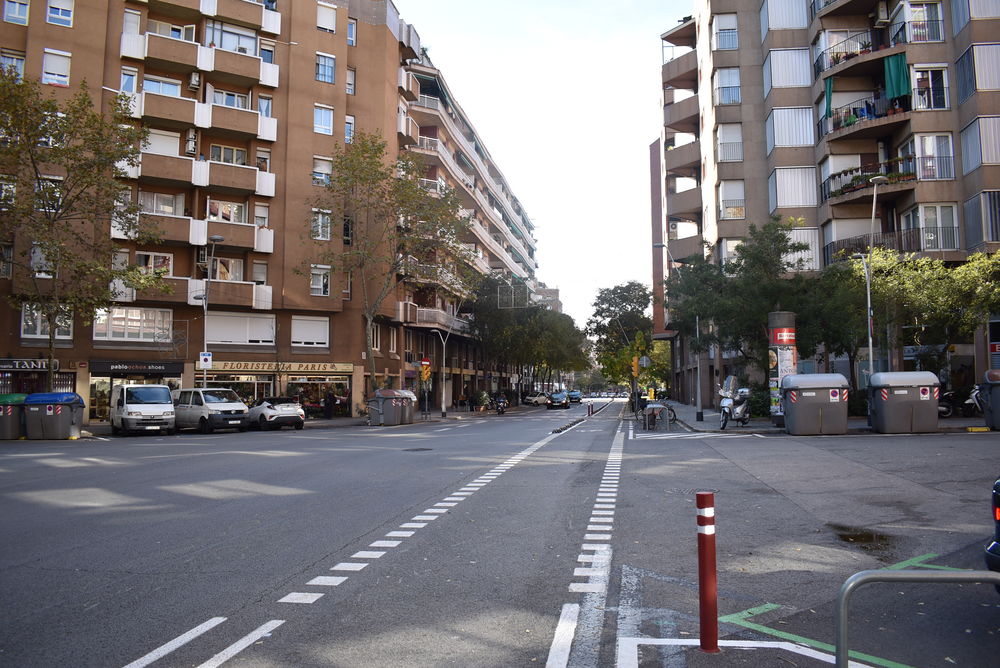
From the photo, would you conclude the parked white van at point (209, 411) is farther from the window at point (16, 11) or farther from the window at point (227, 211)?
the window at point (16, 11)

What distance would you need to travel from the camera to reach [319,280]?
42.8m

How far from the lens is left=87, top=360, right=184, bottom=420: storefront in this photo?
3728cm

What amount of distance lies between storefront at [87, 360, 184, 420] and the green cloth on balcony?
119 ft

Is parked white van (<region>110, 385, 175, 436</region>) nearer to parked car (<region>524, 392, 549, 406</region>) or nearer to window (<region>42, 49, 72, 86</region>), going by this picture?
window (<region>42, 49, 72, 86</region>)

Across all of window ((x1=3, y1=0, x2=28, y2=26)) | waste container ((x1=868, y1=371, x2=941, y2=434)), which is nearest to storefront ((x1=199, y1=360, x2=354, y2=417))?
window ((x1=3, y1=0, x2=28, y2=26))

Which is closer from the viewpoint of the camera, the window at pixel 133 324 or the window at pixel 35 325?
the window at pixel 35 325

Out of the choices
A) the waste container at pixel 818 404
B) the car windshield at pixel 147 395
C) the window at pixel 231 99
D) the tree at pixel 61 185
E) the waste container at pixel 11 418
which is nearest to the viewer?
the waste container at pixel 818 404

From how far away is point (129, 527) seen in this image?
28.6 ft

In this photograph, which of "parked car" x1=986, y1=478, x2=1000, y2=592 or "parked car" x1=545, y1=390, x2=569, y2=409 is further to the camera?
"parked car" x1=545, y1=390, x2=569, y2=409

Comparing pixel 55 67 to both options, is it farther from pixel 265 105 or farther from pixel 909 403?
pixel 909 403

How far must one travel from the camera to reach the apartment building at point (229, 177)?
37.2 m

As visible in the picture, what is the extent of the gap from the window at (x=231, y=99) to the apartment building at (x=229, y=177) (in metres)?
0.07

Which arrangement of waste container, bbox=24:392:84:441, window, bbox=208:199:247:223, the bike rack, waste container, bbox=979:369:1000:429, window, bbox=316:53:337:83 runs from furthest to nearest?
window, bbox=316:53:337:83
window, bbox=208:199:247:223
waste container, bbox=24:392:84:441
waste container, bbox=979:369:1000:429
the bike rack

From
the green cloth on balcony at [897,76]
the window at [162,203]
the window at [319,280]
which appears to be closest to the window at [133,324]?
the window at [162,203]
